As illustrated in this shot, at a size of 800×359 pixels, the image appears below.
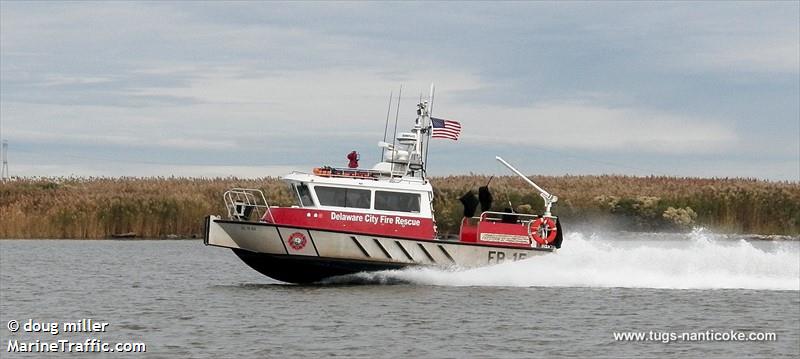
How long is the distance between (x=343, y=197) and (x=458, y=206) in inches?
705

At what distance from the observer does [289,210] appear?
28094 mm

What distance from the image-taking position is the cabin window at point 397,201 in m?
28.2

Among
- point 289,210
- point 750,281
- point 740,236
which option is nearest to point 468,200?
point 289,210

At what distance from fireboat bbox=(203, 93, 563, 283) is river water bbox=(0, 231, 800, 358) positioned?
43 centimetres

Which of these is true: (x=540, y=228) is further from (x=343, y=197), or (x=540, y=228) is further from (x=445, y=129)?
(x=343, y=197)

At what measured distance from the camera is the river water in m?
21.2

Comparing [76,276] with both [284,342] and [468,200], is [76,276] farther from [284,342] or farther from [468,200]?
[284,342]

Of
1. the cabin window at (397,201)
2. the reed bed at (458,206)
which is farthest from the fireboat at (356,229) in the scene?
the reed bed at (458,206)

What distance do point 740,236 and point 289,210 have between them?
23.2m

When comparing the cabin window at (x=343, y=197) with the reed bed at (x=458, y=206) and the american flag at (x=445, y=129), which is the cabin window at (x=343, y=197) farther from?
the reed bed at (x=458, y=206)

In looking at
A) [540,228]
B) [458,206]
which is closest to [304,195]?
[540,228]

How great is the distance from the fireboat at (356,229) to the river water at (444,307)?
426 mm

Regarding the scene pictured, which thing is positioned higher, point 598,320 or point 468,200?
point 468,200

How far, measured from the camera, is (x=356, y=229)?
28.0 meters
